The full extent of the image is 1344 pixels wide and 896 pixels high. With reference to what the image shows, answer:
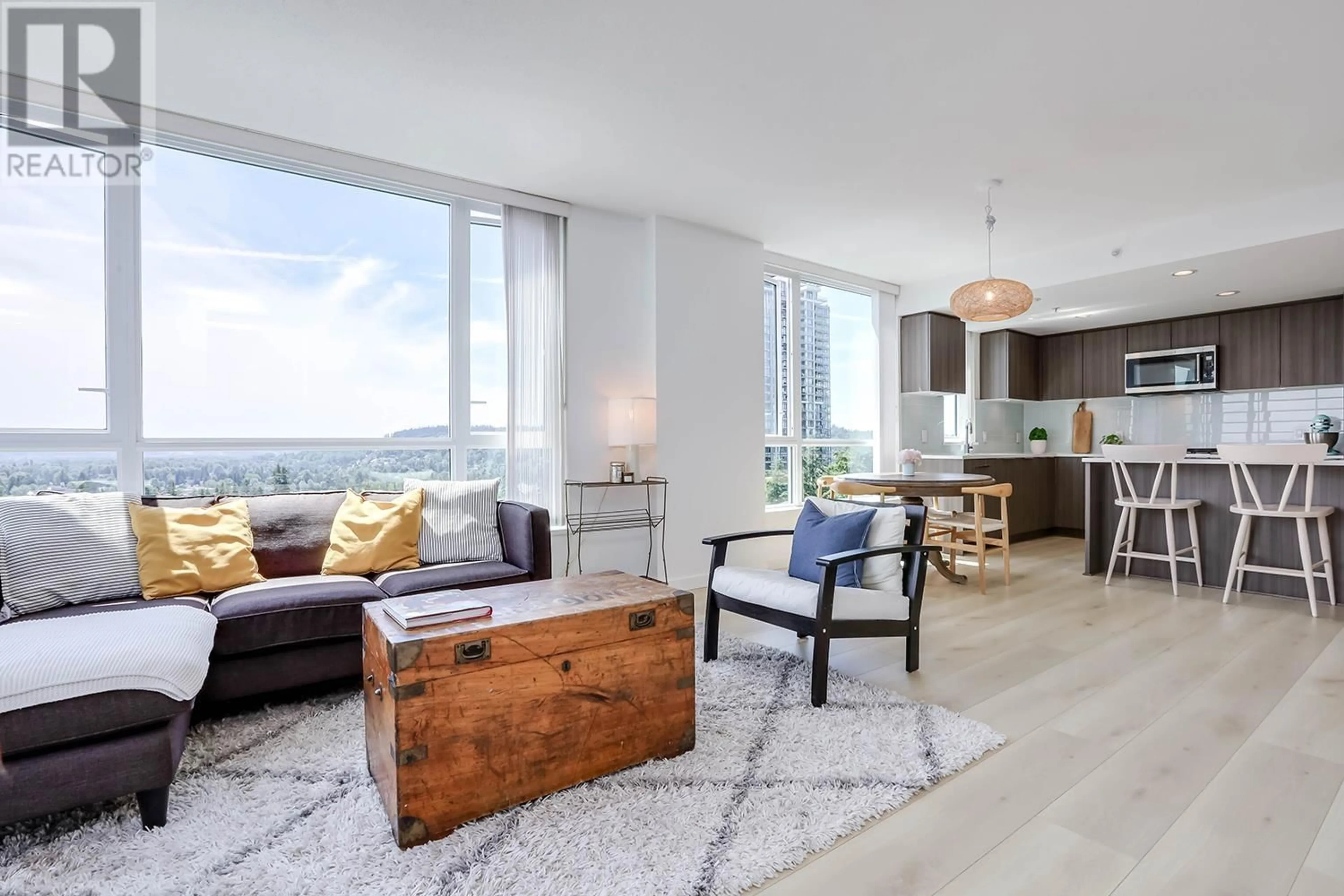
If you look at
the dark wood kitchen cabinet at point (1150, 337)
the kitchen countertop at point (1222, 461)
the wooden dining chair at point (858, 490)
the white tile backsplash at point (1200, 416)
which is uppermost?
the dark wood kitchen cabinet at point (1150, 337)

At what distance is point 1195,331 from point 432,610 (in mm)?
7522

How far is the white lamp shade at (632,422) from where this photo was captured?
14.0ft

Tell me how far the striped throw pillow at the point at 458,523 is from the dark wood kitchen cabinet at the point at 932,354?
4523 millimetres

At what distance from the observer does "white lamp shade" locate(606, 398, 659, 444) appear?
4258mm

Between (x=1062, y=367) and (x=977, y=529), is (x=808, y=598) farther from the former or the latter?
(x=1062, y=367)

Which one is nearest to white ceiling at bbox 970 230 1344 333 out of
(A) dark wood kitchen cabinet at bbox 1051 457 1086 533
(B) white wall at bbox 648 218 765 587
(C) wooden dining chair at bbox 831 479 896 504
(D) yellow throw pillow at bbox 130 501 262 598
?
(A) dark wood kitchen cabinet at bbox 1051 457 1086 533

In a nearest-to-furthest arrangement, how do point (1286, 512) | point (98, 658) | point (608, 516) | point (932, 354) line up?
point (98, 658), point (1286, 512), point (608, 516), point (932, 354)

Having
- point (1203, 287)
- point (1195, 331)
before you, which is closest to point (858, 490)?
point (1203, 287)

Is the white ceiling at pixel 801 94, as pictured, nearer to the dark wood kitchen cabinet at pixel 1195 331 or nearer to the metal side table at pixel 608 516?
the metal side table at pixel 608 516

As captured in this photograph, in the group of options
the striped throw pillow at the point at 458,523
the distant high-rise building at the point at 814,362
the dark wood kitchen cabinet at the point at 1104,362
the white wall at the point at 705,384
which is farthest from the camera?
the dark wood kitchen cabinet at the point at 1104,362

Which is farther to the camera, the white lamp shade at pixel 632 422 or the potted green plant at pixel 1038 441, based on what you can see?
the potted green plant at pixel 1038 441

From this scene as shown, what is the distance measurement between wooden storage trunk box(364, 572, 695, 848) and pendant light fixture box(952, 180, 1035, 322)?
3.10 meters

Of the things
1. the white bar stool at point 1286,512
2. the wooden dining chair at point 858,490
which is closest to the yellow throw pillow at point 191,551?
the wooden dining chair at point 858,490

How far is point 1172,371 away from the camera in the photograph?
257 inches
